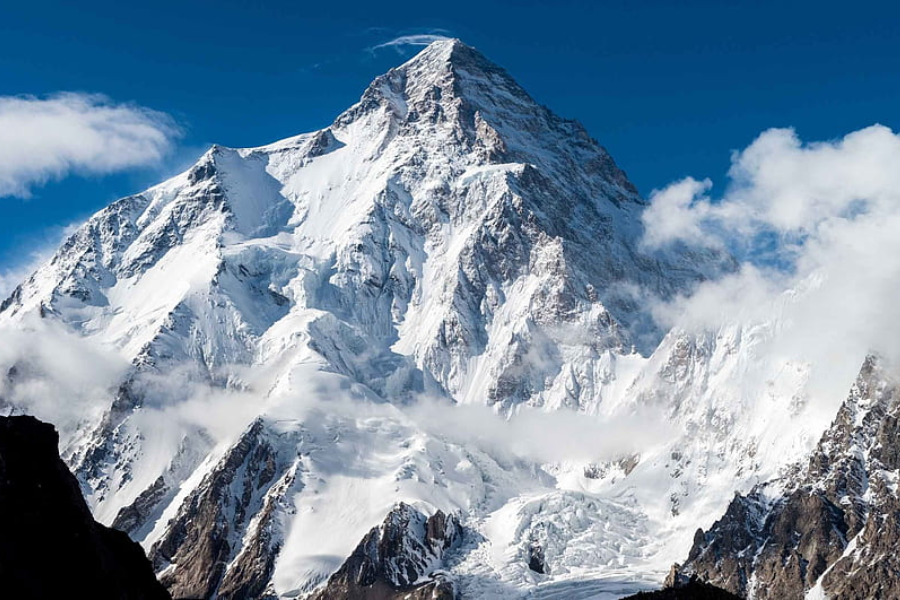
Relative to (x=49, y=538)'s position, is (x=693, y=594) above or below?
above

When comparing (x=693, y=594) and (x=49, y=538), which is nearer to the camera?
(x=49, y=538)

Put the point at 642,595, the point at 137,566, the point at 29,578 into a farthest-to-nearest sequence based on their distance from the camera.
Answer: the point at 642,595 < the point at 137,566 < the point at 29,578

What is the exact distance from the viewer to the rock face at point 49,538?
6531cm

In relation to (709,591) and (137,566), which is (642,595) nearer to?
(709,591)

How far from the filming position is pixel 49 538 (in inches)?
2712

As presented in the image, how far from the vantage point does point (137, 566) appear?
78375mm

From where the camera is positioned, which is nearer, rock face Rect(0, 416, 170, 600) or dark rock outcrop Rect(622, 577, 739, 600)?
rock face Rect(0, 416, 170, 600)

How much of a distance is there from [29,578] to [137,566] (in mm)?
14286

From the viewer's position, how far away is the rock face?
65312 millimetres

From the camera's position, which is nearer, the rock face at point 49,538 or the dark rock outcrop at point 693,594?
Result: the rock face at point 49,538

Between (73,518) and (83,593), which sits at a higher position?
(73,518)

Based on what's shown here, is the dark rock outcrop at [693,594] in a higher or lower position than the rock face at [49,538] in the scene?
higher

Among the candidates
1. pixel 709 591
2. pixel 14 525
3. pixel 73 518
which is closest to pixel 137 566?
pixel 73 518

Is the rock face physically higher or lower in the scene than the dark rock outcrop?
lower
